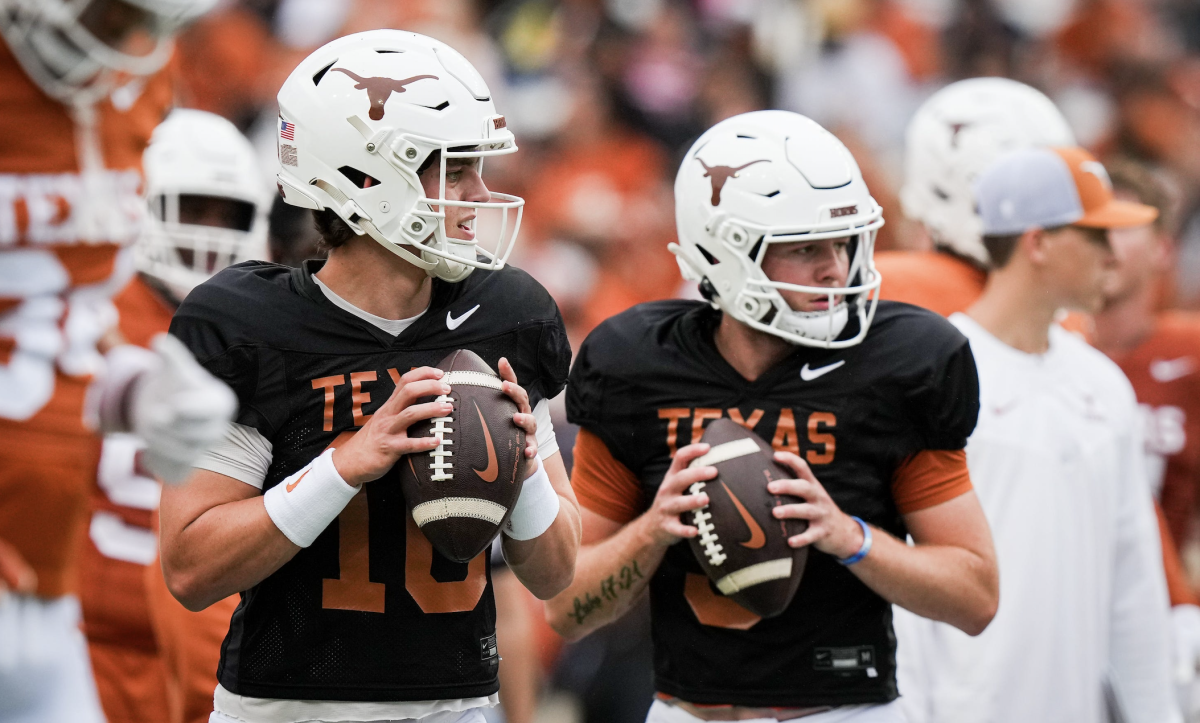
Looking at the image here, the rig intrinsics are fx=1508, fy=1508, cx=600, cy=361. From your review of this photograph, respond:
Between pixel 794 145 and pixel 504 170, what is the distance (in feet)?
22.0

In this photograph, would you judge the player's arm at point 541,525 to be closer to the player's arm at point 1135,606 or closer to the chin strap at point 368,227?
the chin strap at point 368,227

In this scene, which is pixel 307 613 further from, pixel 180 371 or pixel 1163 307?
pixel 1163 307

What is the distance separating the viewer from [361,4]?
9414mm

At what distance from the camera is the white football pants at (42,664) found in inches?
129

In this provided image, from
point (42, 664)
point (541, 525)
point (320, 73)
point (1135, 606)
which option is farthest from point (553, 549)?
point (1135, 606)

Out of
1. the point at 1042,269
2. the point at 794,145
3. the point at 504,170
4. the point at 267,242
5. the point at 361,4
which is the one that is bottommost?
the point at 504,170

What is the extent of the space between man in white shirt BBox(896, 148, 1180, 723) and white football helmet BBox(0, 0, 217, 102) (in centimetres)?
227

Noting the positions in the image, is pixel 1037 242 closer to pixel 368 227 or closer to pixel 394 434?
pixel 368 227

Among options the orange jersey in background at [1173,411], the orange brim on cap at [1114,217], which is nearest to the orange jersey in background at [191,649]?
the orange brim on cap at [1114,217]

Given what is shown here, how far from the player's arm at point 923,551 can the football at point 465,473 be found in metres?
0.63

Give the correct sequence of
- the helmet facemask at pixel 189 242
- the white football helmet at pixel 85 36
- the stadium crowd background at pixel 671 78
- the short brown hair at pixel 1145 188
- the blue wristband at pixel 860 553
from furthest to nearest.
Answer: the stadium crowd background at pixel 671 78 → the short brown hair at pixel 1145 188 → the helmet facemask at pixel 189 242 → the white football helmet at pixel 85 36 → the blue wristband at pixel 860 553

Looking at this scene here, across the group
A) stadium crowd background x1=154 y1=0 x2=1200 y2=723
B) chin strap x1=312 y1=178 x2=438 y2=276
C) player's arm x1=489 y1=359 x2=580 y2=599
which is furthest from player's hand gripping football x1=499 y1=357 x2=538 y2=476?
stadium crowd background x1=154 y1=0 x2=1200 y2=723

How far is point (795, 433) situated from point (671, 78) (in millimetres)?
7841

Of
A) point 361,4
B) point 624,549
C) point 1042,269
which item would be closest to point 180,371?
point 624,549
